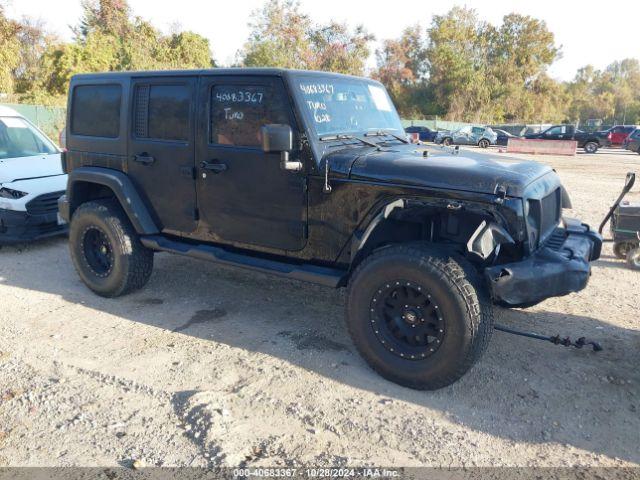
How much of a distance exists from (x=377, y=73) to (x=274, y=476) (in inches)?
2315

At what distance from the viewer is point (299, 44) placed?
45000 mm

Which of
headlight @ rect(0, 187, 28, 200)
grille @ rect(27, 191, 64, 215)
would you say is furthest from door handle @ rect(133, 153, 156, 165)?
headlight @ rect(0, 187, 28, 200)

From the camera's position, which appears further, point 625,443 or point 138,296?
point 138,296

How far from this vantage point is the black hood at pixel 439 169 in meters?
3.30

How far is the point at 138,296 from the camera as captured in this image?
5.27 meters

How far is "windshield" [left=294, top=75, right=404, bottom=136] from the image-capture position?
13.0 ft

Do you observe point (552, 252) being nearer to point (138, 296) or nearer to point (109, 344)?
point (109, 344)

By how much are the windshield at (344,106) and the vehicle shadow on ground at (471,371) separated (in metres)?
1.70

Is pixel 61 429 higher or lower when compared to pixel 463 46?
lower

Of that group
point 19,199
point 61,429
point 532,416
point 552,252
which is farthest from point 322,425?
point 19,199

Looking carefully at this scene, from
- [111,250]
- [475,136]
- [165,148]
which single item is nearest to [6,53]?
[475,136]

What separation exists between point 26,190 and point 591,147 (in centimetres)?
3064

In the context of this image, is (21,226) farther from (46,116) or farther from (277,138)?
(46,116)

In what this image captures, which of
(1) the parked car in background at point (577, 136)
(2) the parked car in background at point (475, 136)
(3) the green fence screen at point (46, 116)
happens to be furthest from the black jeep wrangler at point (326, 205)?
(1) the parked car in background at point (577, 136)
